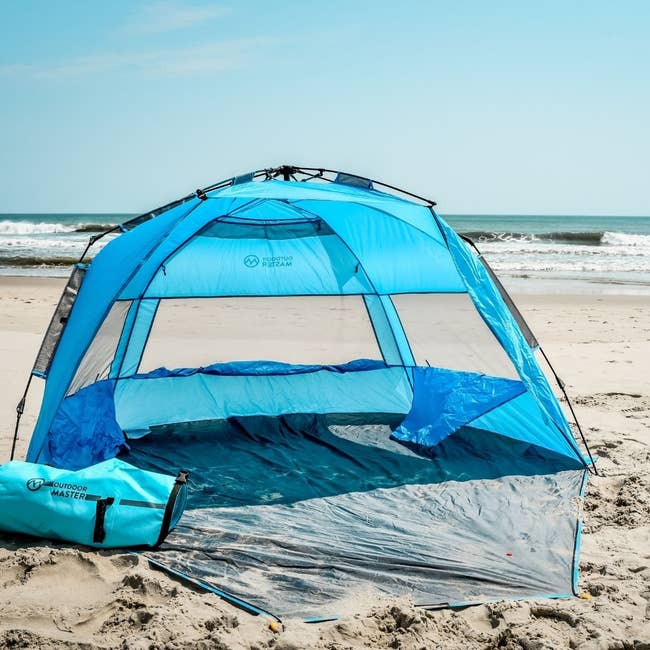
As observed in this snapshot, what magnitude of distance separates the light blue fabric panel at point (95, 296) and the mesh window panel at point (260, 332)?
0.99 metres

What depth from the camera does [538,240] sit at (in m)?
28.6

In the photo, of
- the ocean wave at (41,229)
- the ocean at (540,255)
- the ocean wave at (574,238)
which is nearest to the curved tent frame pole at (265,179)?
the ocean at (540,255)

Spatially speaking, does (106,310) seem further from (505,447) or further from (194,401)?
(505,447)

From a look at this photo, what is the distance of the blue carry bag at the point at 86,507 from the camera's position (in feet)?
10.2

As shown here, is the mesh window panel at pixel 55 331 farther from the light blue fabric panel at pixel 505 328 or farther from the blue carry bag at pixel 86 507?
the light blue fabric panel at pixel 505 328

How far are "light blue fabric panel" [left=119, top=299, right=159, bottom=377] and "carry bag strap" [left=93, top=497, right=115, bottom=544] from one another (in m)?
2.05

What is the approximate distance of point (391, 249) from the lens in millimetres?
4898

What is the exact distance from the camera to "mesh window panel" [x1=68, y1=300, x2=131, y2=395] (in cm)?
441

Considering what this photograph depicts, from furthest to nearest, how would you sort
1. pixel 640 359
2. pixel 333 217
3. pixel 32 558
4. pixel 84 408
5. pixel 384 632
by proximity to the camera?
pixel 640 359 < pixel 333 217 < pixel 84 408 < pixel 32 558 < pixel 384 632

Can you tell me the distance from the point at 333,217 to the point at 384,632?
297 cm

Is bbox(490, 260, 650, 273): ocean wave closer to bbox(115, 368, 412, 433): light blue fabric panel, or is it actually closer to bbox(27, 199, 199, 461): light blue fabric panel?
bbox(115, 368, 412, 433): light blue fabric panel

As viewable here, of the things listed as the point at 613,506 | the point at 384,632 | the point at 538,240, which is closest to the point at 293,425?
the point at 613,506

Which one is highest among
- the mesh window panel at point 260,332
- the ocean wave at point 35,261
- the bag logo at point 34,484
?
the ocean wave at point 35,261

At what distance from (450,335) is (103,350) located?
2365mm
